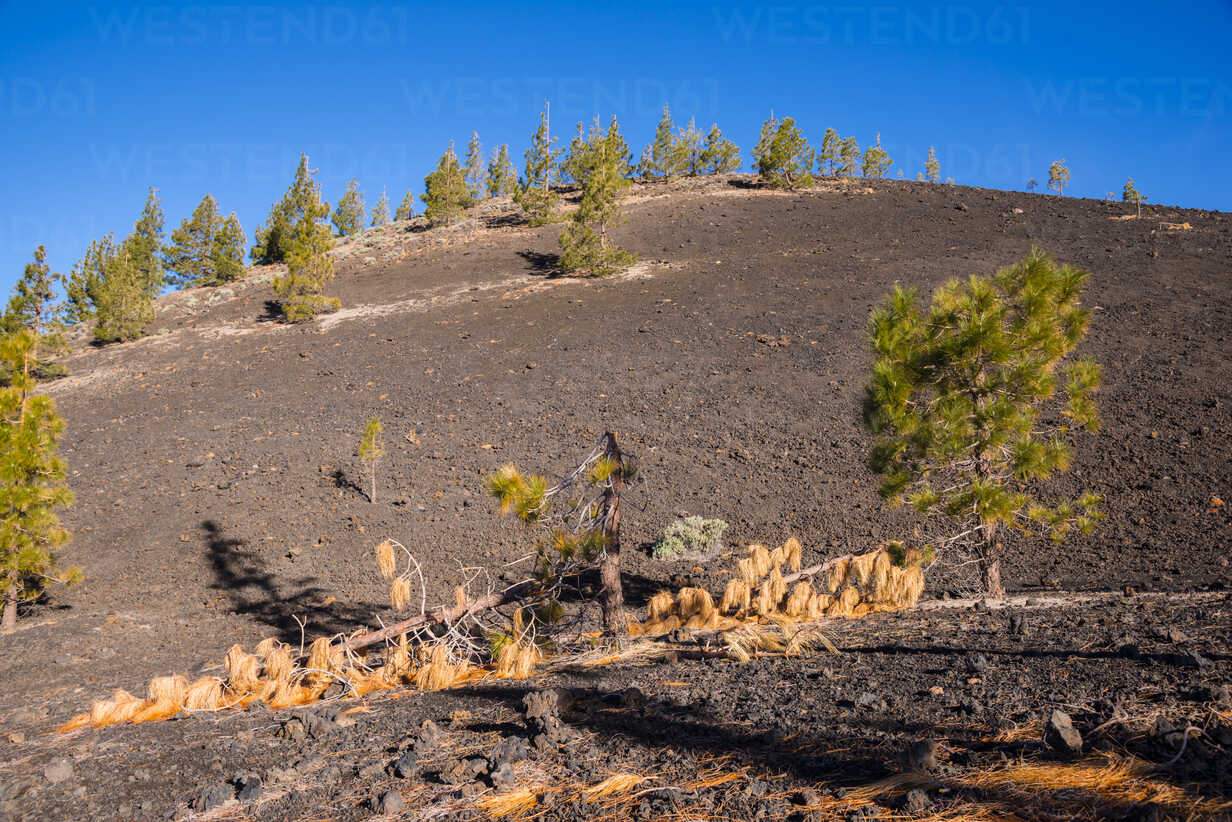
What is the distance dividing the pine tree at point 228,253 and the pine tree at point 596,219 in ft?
55.7

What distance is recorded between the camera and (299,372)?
16812 millimetres

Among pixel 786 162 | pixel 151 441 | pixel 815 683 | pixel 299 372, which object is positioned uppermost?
pixel 786 162

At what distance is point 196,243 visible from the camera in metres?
33.2

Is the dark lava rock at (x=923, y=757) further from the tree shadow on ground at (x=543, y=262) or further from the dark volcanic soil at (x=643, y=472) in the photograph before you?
the tree shadow on ground at (x=543, y=262)

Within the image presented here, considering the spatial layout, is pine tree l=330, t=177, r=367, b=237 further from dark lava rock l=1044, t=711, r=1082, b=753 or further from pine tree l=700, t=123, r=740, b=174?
dark lava rock l=1044, t=711, r=1082, b=753

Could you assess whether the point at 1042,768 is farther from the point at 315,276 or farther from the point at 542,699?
the point at 315,276

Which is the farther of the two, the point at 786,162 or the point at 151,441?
the point at 786,162

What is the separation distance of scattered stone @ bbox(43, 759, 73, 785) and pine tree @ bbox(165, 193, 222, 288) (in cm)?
3531

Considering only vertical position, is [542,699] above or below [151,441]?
below

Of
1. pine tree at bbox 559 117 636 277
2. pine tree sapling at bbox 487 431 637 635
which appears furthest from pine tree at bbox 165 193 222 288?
pine tree sapling at bbox 487 431 637 635

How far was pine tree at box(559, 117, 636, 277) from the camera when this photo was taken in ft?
70.2

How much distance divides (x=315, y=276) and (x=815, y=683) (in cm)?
2212

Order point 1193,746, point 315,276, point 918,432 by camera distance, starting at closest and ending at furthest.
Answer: point 1193,746 → point 918,432 → point 315,276

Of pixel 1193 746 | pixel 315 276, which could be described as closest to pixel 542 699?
pixel 1193 746
